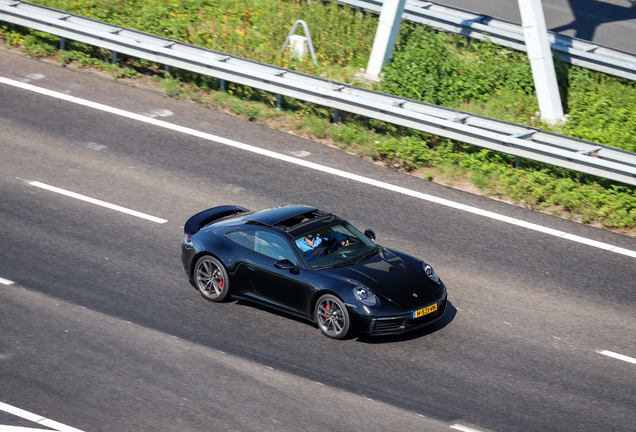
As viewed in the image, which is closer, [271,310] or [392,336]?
[392,336]

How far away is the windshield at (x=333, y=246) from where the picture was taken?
919 centimetres

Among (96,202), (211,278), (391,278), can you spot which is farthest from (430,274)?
(96,202)

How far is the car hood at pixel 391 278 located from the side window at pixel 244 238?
Answer: 1.21 metres

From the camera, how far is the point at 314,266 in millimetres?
9078

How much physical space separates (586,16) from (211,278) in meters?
15.8

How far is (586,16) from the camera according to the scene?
68.7ft

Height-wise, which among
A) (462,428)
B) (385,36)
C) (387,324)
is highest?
(385,36)

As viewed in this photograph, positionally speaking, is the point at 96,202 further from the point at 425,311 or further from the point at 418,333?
the point at 425,311

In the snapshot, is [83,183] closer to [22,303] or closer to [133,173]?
[133,173]

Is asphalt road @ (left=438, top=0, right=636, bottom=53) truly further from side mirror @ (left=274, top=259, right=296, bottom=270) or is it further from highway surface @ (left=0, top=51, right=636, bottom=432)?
side mirror @ (left=274, top=259, right=296, bottom=270)

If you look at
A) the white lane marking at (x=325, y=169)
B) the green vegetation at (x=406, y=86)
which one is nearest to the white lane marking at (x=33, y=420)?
the white lane marking at (x=325, y=169)

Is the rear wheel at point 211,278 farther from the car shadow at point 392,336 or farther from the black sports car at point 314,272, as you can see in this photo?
the car shadow at point 392,336

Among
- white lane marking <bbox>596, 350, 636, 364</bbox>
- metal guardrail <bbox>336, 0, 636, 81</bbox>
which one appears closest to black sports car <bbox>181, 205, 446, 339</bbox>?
white lane marking <bbox>596, 350, 636, 364</bbox>

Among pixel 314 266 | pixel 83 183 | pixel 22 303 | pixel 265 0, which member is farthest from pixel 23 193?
pixel 265 0
